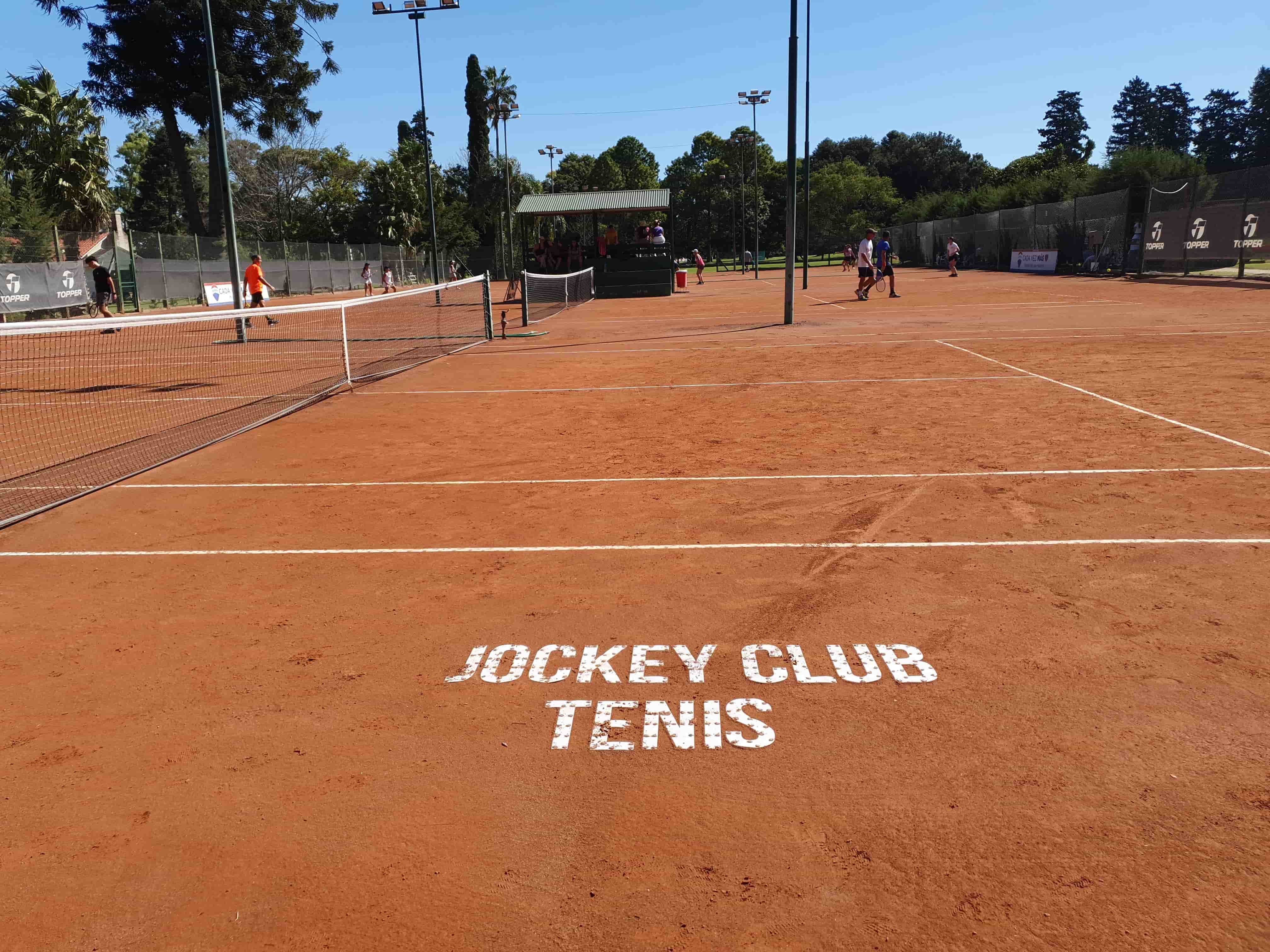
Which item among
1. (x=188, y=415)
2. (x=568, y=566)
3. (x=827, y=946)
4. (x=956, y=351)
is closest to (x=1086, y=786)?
(x=827, y=946)

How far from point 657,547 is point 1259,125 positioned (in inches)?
5145

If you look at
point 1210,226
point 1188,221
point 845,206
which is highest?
point 845,206

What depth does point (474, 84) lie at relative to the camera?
77.3 m

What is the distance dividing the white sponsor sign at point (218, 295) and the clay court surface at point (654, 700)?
33376mm

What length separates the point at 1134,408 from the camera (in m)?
10.1

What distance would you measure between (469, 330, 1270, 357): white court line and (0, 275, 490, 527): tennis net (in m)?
2.04

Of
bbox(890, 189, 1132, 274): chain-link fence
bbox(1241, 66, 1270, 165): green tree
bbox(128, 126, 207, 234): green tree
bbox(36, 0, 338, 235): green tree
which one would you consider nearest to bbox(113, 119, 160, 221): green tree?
bbox(128, 126, 207, 234): green tree

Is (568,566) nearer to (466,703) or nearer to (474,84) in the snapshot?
(466,703)

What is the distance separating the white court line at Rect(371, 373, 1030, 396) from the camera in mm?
12656

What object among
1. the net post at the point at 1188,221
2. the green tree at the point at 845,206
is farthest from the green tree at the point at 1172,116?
the net post at the point at 1188,221

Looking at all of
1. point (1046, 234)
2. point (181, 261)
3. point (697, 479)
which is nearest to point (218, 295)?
point (181, 261)

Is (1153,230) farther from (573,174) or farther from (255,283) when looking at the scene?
(573,174)

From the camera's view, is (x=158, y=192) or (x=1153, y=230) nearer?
(x=1153, y=230)

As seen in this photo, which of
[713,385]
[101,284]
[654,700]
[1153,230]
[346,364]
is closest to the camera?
[654,700]
